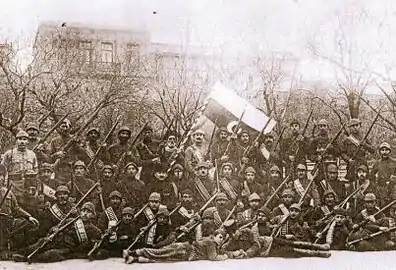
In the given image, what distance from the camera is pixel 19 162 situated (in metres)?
2.68

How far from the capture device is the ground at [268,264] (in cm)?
270

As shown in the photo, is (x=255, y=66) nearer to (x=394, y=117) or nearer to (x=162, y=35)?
(x=162, y=35)

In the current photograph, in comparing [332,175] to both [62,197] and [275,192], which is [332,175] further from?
[62,197]

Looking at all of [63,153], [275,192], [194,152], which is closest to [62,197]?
[63,153]

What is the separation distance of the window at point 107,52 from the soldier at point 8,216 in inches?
29.8

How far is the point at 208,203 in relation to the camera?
2842mm

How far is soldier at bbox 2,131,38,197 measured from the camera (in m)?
2.68

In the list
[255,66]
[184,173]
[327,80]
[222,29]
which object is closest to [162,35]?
[222,29]

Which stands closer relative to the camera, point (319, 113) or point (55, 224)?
point (55, 224)

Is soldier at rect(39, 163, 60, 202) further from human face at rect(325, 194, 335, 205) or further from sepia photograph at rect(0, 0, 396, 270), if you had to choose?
human face at rect(325, 194, 335, 205)

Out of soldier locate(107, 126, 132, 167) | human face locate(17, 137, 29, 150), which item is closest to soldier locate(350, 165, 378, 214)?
soldier locate(107, 126, 132, 167)

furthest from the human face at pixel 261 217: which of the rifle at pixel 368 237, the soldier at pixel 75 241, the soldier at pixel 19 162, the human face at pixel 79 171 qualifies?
the soldier at pixel 19 162

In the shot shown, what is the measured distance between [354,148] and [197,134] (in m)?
0.83

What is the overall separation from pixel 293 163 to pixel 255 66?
530 millimetres
